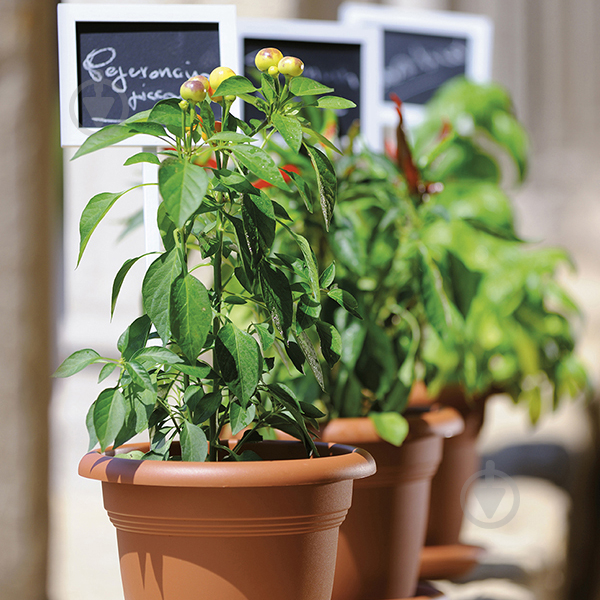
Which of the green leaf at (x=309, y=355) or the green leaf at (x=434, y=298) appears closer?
the green leaf at (x=309, y=355)

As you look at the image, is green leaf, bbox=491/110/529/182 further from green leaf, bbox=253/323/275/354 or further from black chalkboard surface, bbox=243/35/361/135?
green leaf, bbox=253/323/275/354

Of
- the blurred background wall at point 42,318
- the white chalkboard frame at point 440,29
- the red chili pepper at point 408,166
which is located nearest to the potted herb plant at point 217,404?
the red chili pepper at point 408,166

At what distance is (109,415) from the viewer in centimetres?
53

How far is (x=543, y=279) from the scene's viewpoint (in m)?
1.42

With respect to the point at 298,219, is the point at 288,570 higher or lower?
lower

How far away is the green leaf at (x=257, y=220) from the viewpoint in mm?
565

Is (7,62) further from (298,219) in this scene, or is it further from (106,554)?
(106,554)

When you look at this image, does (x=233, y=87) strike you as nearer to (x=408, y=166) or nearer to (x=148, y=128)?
(x=148, y=128)

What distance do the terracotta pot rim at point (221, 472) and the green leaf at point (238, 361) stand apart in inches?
2.0

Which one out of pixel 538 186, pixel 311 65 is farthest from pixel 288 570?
pixel 538 186

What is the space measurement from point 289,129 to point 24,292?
0.78 meters

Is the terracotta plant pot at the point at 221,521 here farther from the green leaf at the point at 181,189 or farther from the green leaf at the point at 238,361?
the green leaf at the point at 181,189

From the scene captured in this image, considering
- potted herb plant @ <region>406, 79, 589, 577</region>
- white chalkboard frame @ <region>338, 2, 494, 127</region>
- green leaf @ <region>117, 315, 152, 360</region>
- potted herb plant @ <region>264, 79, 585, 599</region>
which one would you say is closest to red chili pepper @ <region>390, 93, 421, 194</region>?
potted herb plant @ <region>264, 79, 585, 599</region>

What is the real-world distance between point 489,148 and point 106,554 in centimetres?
179
